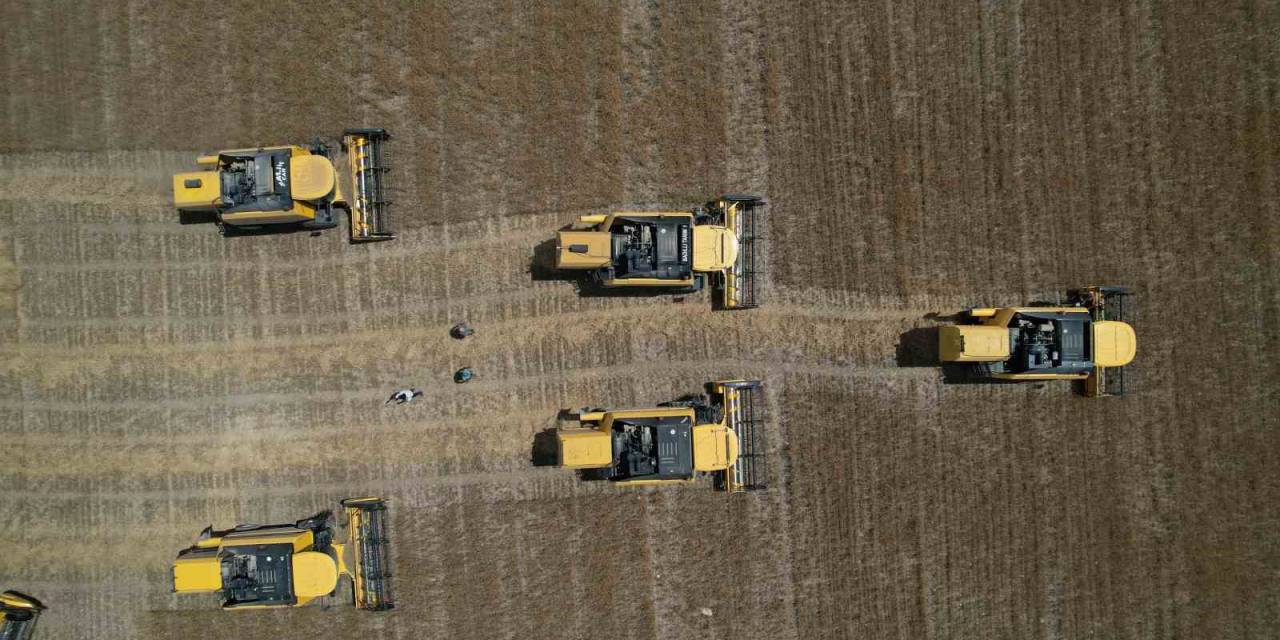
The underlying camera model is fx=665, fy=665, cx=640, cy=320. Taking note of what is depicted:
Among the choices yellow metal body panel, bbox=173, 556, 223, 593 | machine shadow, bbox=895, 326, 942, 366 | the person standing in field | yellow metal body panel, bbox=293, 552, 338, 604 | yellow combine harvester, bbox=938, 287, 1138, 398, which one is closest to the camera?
yellow metal body panel, bbox=173, 556, 223, 593

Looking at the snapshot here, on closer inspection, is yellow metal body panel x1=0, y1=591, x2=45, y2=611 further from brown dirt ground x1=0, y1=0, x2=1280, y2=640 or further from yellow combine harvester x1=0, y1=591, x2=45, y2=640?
brown dirt ground x1=0, y1=0, x2=1280, y2=640

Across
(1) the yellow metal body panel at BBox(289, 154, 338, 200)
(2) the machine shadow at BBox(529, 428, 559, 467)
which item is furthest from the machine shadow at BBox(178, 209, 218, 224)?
(2) the machine shadow at BBox(529, 428, 559, 467)

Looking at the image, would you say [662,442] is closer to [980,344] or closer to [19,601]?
[980,344]

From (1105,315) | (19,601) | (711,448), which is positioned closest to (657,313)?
(711,448)

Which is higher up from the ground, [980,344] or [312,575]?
[980,344]

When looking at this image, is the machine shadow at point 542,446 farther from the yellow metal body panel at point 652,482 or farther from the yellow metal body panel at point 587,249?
the yellow metal body panel at point 587,249

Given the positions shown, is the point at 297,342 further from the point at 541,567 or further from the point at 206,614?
the point at 541,567
